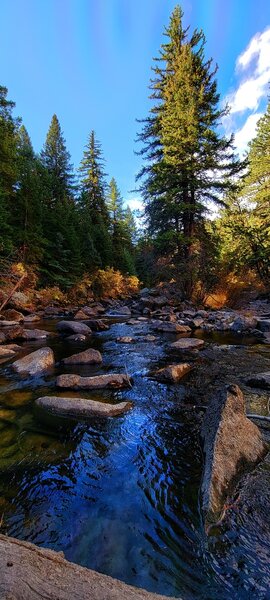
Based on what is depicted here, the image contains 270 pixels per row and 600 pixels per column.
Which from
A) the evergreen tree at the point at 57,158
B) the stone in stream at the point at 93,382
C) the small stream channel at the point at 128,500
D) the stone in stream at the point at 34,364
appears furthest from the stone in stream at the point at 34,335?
the evergreen tree at the point at 57,158

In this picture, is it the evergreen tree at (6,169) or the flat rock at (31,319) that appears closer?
the flat rock at (31,319)

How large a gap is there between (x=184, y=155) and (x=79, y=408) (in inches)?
631

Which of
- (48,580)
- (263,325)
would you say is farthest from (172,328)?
(48,580)

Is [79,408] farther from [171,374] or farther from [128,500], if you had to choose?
[171,374]

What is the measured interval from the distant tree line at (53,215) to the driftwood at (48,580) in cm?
1267

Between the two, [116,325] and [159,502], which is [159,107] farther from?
[159,502]

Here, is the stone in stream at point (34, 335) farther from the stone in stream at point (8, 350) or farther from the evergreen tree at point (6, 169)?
the evergreen tree at point (6, 169)

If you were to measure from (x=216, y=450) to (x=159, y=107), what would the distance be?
20.9m

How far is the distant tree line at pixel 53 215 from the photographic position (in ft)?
56.7

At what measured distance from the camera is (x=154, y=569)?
2059 mm

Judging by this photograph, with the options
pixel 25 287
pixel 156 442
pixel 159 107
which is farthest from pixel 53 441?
pixel 159 107

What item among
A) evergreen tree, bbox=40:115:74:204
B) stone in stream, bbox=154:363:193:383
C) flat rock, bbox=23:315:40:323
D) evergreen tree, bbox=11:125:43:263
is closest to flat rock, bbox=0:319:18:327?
flat rock, bbox=23:315:40:323

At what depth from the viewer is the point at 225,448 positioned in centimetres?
303

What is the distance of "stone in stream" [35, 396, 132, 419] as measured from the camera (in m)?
4.38
